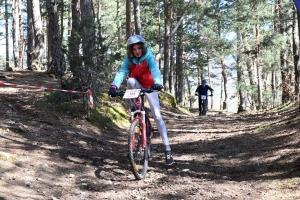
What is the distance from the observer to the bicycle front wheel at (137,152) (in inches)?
186

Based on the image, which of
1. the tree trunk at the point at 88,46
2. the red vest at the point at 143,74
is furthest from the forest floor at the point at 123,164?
the red vest at the point at 143,74

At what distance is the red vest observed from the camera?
5223 mm

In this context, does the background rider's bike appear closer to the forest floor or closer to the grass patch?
the forest floor

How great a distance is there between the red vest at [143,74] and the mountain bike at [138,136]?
0.25 meters

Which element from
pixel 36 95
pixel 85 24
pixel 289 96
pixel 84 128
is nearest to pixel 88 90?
pixel 84 128

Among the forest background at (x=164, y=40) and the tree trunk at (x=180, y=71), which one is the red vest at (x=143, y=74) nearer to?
the forest background at (x=164, y=40)

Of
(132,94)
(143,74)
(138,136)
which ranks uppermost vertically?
(143,74)

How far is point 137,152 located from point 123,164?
0.88 metres

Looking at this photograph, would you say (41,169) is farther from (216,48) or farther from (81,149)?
(216,48)

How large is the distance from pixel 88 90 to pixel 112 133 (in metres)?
1.48

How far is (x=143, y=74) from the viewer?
17.2 ft

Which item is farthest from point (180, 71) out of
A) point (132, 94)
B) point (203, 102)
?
point (132, 94)

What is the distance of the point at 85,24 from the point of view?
889cm

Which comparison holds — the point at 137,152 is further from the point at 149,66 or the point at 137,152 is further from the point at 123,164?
the point at 149,66
